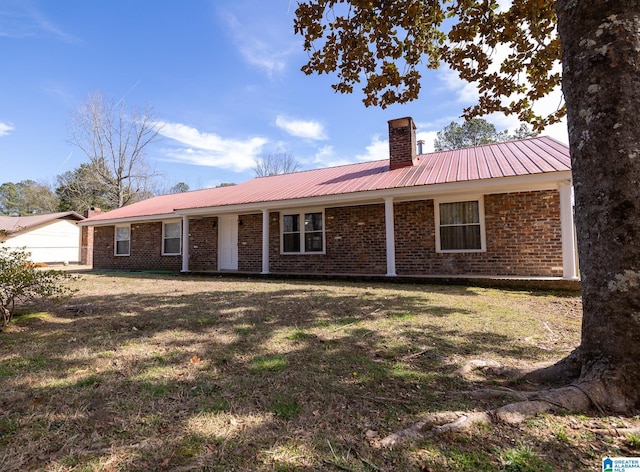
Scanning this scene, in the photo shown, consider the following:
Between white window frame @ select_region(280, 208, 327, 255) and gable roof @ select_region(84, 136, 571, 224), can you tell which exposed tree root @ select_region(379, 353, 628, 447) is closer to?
gable roof @ select_region(84, 136, 571, 224)

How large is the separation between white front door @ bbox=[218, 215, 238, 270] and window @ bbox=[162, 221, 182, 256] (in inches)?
94.3

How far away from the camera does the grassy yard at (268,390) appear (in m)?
1.71

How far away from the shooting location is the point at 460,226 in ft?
31.4

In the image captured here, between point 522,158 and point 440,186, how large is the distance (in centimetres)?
291

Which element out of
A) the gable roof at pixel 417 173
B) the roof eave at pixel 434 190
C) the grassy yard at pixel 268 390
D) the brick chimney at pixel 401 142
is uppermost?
the brick chimney at pixel 401 142

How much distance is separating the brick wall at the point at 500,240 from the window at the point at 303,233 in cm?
277

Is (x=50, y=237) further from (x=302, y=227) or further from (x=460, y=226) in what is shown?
(x=460, y=226)

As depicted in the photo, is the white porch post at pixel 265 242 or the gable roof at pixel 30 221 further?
the gable roof at pixel 30 221

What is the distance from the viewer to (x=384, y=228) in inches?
411

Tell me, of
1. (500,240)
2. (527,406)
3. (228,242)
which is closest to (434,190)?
(500,240)

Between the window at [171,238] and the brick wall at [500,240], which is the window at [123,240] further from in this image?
the brick wall at [500,240]

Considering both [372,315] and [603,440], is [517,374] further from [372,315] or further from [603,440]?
[372,315]

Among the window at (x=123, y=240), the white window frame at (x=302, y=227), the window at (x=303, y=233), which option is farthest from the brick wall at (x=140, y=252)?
the window at (x=303, y=233)

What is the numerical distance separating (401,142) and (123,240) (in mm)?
14063
